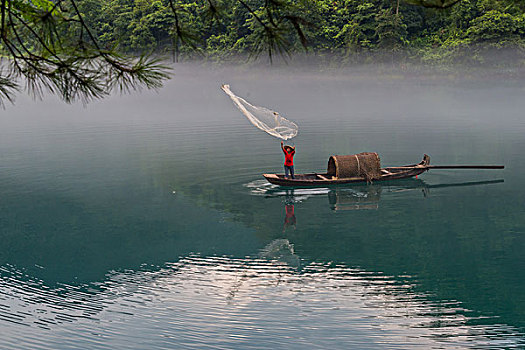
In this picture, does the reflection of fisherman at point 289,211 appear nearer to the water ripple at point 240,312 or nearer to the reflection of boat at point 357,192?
the reflection of boat at point 357,192

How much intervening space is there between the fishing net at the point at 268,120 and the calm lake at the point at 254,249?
2.58m

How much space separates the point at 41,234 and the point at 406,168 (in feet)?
52.3

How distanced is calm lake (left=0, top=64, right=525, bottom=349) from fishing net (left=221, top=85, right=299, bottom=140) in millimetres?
2582

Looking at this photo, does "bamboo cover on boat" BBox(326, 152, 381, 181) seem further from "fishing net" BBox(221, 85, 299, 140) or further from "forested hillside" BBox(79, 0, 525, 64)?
"forested hillside" BBox(79, 0, 525, 64)

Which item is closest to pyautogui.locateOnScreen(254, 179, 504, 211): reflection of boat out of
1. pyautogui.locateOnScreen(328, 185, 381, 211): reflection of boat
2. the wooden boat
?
pyautogui.locateOnScreen(328, 185, 381, 211): reflection of boat

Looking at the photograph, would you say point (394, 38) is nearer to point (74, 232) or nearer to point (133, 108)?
point (133, 108)

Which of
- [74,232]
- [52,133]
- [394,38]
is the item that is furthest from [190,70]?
[74,232]

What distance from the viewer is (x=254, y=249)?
17.8 metres

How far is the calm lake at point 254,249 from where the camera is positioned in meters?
12.5

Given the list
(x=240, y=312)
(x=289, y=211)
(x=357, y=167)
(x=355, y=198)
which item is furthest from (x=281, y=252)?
(x=357, y=167)

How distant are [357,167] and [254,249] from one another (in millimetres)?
9321

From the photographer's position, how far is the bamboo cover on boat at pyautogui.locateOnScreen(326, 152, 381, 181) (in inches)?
1005

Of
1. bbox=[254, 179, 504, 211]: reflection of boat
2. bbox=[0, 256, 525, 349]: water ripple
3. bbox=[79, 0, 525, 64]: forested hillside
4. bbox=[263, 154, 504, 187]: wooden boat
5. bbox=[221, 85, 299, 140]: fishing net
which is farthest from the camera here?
bbox=[79, 0, 525, 64]: forested hillside

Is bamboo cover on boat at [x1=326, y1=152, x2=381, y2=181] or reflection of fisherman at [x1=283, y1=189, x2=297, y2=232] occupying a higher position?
bamboo cover on boat at [x1=326, y1=152, x2=381, y2=181]
